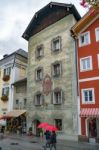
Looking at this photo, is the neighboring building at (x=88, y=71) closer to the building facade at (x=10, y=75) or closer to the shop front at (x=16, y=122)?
the shop front at (x=16, y=122)

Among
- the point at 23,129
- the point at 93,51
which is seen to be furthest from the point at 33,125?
the point at 93,51

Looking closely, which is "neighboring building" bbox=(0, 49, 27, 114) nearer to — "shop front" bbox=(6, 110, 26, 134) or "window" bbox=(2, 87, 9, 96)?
"window" bbox=(2, 87, 9, 96)

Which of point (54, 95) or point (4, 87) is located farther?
point (4, 87)

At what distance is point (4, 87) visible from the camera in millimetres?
41406

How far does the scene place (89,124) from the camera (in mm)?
24953

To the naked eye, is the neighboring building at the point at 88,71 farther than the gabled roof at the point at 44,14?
No

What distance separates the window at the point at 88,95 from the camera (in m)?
24.9

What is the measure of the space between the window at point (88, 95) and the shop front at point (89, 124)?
1.10 metres

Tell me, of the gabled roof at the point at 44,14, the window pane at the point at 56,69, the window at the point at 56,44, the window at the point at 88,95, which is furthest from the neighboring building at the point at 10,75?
the window at the point at 88,95

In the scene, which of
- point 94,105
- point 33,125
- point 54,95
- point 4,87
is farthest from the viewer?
point 4,87

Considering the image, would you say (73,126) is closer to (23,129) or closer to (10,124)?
(23,129)

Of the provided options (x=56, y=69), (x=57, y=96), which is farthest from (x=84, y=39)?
(x=57, y=96)

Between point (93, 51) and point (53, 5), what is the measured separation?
10235 mm

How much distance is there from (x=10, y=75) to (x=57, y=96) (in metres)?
14.8
